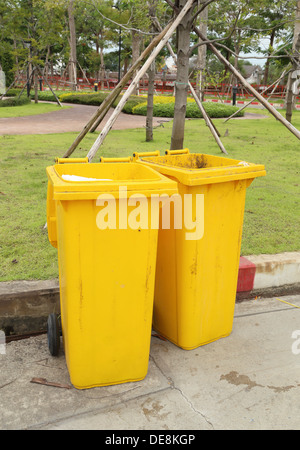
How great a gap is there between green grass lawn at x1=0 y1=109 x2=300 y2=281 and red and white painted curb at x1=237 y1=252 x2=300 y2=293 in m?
0.17

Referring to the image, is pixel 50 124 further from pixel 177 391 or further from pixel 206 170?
pixel 177 391

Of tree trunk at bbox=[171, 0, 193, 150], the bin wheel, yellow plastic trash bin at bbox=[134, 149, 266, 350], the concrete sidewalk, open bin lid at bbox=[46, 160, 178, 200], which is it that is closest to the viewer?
open bin lid at bbox=[46, 160, 178, 200]

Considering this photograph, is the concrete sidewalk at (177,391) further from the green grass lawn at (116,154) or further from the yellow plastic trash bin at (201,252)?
the green grass lawn at (116,154)

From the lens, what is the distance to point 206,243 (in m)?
2.42

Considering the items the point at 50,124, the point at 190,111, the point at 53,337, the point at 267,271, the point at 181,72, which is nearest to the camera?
the point at 53,337

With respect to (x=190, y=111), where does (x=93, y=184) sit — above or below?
above

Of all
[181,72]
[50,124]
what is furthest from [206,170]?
[50,124]

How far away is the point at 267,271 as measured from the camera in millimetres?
3318

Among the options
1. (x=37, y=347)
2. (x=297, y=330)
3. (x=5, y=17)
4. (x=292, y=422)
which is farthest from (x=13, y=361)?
(x=5, y=17)

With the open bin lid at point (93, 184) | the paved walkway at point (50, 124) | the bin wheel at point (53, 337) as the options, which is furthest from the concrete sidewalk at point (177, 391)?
the paved walkway at point (50, 124)

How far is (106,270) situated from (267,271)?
1.74 metres

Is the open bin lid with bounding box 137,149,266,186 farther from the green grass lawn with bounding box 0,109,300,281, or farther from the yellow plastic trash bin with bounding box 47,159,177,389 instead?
the green grass lawn with bounding box 0,109,300,281

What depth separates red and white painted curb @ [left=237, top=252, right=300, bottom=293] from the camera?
322 cm

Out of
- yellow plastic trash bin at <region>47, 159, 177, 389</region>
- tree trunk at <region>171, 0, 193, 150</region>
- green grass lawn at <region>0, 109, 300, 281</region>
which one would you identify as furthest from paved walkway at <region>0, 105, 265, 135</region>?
yellow plastic trash bin at <region>47, 159, 177, 389</region>
